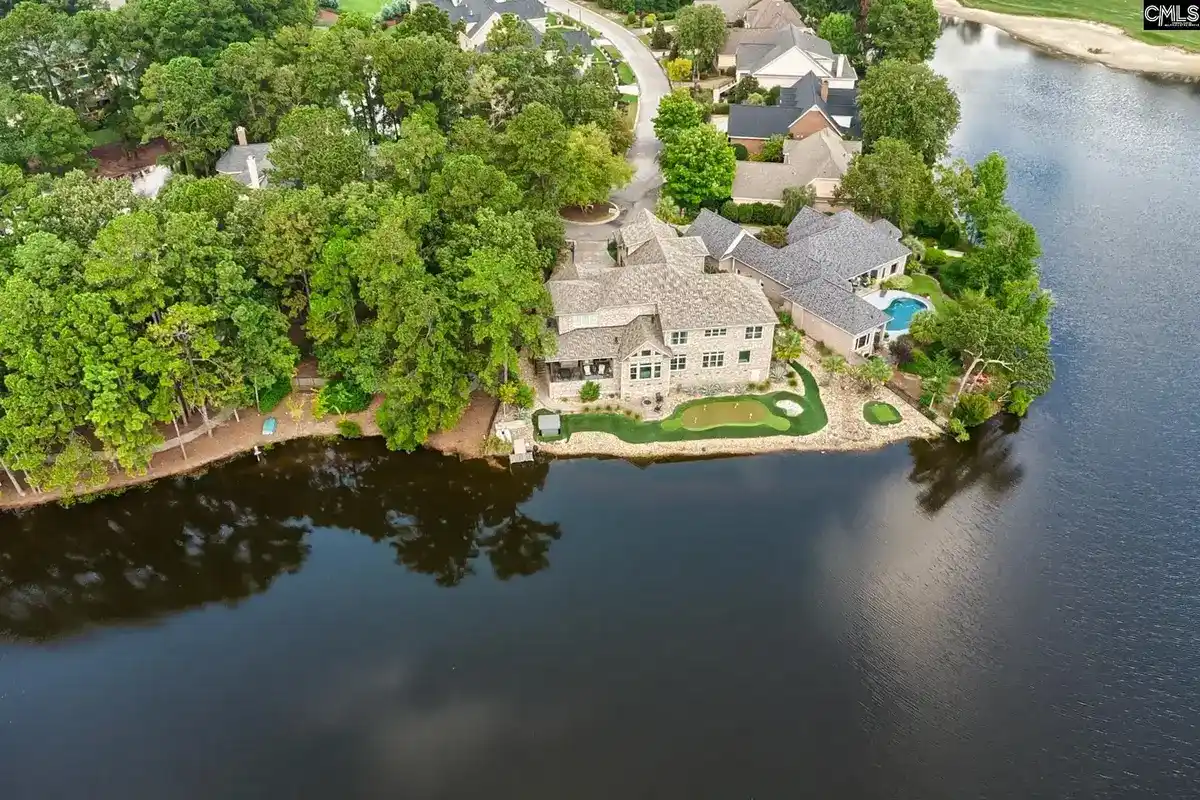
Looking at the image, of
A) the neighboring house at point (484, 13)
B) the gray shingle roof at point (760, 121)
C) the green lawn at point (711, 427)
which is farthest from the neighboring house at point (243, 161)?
the gray shingle roof at point (760, 121)

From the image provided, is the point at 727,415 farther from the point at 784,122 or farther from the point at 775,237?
the point at 784,122

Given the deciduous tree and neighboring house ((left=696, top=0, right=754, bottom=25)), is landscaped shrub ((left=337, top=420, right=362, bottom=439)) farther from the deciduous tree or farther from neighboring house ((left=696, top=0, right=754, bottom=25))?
neighboring house ((left=696, top=0, right=754, bottom=25))

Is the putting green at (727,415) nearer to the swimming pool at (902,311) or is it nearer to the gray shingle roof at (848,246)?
the swimming pool at (902,311)

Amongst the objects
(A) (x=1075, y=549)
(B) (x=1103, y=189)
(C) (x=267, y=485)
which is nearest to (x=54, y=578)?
(C) (x=267, y=485)

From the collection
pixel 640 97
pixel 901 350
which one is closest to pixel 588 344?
pixel 901 350

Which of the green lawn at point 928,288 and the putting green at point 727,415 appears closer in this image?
the putting green at point 727,415

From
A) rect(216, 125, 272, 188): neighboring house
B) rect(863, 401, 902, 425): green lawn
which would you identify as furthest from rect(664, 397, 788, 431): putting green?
rect(216, 125, 272, 188): neighboring house
